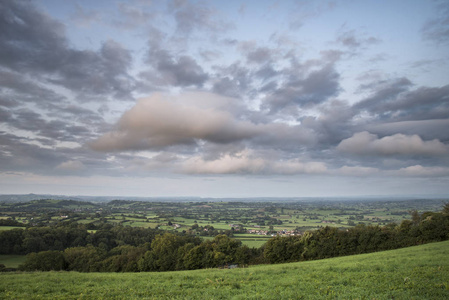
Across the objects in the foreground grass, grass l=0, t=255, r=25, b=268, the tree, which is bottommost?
grass l=0, t=255, r=25, b=268

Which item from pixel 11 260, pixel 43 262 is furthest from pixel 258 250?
pixel 11 260

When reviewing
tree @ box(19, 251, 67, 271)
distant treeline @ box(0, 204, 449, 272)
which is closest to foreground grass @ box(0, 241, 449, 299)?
distant treeline @ box(0, 204, 449, 272)

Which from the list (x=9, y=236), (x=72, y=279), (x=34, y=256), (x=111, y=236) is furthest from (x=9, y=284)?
(x=111, y=236)

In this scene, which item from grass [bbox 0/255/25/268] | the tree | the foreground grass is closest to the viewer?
the foreground grass

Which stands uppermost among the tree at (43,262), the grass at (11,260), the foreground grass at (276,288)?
the foreground grass at (276,288)

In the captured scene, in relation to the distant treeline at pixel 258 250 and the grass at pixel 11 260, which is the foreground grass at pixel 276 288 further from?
the grass at pixel 11 260

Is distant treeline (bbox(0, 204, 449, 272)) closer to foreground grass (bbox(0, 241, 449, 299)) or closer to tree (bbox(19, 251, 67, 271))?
tree (bbox(19, 251, 67, 271))

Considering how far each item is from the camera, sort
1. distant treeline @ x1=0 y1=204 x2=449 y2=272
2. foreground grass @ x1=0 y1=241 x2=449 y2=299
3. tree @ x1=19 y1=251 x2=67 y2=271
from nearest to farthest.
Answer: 1. foreground grass @ x1=0 y1=241 x2=449 y2=299
2. tree @ x1=19 y1=251 x2=67 y2=271
3. distant treeline @ x1=0 y1=204 x2=449 y2=272

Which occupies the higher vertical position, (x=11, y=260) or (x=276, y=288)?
(x=276, y=288)

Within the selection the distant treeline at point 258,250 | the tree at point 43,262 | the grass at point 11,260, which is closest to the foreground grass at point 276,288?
the distant treeline at point 258,250

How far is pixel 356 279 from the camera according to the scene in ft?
49.2

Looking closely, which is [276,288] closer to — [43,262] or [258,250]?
[258,250]

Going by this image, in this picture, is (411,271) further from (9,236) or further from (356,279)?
(9,236)

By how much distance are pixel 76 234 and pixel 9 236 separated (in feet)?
65.7
